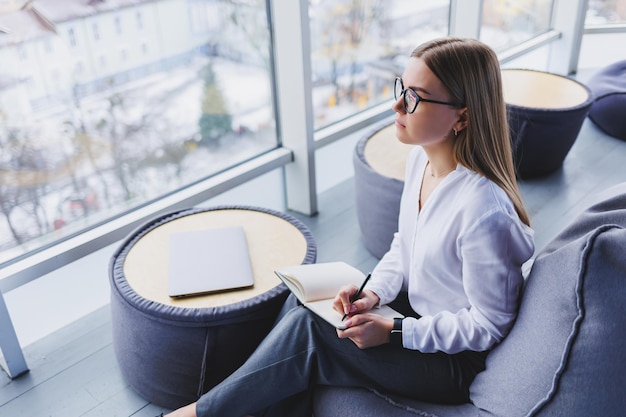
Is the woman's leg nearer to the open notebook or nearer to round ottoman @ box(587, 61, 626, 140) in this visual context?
the open notebook

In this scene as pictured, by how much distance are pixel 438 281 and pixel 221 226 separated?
3.34 ft

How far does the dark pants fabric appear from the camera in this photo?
5.25ft

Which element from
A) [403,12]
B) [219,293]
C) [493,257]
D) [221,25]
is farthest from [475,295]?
[403,12]

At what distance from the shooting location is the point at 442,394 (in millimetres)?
1598

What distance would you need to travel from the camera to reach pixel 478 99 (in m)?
1.51

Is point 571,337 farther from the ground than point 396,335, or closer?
farther from the ground

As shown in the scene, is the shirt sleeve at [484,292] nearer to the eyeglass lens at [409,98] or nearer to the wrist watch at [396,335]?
the wrist watch at [396,335]

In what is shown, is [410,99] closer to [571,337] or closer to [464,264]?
[464,264]

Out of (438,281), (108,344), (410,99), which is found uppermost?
(410,99)

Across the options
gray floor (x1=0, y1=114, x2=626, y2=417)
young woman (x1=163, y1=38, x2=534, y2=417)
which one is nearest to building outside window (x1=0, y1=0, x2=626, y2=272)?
gray floor (x1=0, y1=114, x2=626, y2=417)

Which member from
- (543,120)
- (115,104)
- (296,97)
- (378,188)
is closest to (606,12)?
(543,120)

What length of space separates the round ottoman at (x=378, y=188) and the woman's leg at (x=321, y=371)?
1139mm

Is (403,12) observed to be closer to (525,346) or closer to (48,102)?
(48,102)

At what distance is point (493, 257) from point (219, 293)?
3.04 ft
